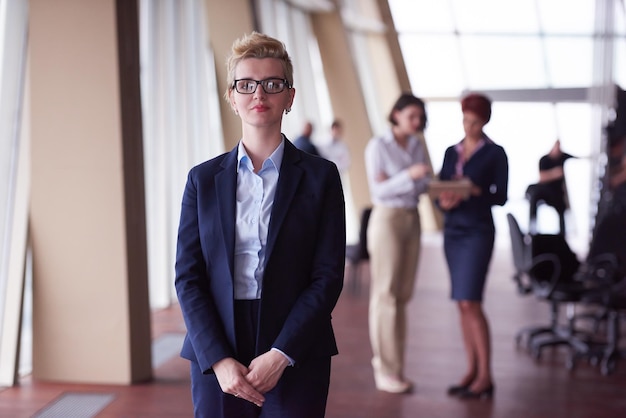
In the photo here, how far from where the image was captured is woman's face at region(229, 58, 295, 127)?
69.6 inches

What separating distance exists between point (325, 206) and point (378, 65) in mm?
15288

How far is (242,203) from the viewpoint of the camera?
5.95 ft

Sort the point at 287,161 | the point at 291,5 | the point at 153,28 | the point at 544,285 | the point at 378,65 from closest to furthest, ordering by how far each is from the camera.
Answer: the point at 287,161
the point at 544,285
the point at 153,28
the point at 291,5
the point at 378,65

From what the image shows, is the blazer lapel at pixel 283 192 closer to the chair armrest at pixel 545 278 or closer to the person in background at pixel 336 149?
the chair armrest at pixel 545 278

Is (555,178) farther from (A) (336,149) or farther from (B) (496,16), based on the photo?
(B) (496,16)

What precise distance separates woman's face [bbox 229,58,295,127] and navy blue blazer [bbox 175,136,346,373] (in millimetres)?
110

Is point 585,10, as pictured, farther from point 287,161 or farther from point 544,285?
point 287,161

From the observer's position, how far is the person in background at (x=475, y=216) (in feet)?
13.4

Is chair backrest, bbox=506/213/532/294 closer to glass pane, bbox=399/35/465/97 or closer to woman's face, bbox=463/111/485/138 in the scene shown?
woman's face, bbox=463/111/485/138

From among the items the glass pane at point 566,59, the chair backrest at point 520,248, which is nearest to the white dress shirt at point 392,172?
the chair backrest at point 520,248

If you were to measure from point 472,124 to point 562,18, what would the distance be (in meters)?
12.5

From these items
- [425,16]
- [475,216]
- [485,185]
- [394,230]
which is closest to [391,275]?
[394,230]

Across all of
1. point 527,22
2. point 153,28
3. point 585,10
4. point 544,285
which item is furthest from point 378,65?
point 544,285

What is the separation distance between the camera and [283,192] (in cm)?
178
